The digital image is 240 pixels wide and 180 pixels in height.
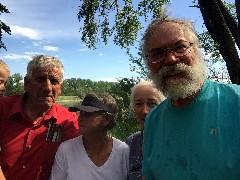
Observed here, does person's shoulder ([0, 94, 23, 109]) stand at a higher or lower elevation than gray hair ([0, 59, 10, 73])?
lower

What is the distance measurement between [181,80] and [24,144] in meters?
1.87

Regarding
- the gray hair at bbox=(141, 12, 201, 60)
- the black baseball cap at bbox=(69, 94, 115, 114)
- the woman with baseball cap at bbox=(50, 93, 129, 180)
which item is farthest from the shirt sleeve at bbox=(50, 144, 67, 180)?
the gray hair at bbox=(141, 12, 201, 60)

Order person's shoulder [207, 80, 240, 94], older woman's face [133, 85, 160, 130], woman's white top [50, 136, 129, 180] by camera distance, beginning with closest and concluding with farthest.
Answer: person's shoulder [207, 80, 240, 94], woman's white top [50, 136, 129, 180], older woman's face [133, 85, 160, 130]

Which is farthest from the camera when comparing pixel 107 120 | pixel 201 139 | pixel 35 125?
pixel 107 120

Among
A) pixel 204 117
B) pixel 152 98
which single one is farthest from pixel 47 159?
pixel 204 117

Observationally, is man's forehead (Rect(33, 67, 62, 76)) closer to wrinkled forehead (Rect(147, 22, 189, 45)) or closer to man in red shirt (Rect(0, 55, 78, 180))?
man in red shirt (Rect(0, 55, 78, 180))

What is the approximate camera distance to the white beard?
215 centimetres

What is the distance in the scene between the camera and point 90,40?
15047mm

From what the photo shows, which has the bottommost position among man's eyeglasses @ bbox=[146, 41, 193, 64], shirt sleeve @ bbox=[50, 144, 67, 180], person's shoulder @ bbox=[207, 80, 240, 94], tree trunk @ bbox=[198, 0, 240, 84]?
shirt sleeve @ bbox=[50, 144, 67, 180]

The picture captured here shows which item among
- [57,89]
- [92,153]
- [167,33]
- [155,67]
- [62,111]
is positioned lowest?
[92,153]

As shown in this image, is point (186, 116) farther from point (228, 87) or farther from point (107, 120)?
point (107, 120)

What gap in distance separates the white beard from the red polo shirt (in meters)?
1.60

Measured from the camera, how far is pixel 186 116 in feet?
7.00

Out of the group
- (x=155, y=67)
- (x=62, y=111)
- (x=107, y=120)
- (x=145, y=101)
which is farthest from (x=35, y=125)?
(x=155, y=67)
